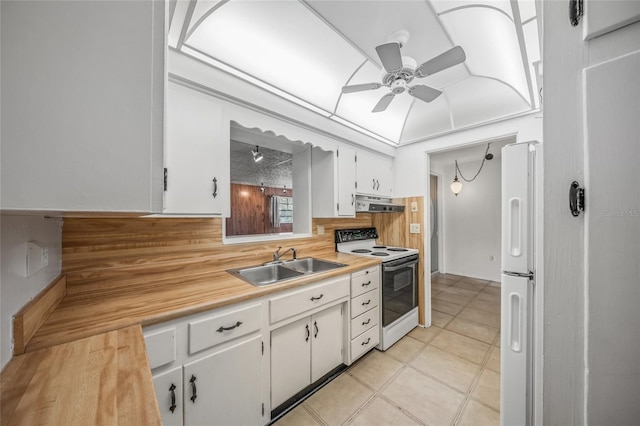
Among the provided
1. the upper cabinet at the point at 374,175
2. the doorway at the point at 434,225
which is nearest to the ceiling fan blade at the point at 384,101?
the upper cabinet at the point at 374,175

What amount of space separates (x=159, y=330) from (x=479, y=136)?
10.6 feet

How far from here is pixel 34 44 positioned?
0.50 m

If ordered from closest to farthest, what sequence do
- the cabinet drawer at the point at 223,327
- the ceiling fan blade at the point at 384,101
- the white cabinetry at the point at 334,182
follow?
the cabinet drawer at the point at 223,327
the ceiling fan blade at the point at 384,101
the white cabinetry at the point at 334,182

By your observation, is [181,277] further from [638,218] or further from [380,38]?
[380,38]

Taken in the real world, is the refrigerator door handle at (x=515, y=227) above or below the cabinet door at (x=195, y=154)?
below

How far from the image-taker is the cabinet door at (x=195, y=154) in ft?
4.75

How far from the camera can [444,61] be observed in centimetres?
139

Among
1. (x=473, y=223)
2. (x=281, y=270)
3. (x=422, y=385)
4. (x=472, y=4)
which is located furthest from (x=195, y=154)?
(x=473, y=223)

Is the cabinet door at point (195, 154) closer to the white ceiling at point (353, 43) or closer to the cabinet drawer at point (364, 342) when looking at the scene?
the white ceiling at point (353, 43)

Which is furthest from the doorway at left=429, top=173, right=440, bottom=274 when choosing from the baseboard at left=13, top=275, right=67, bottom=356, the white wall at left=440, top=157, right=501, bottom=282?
the baseboard at left=13, top=275, right=67, bottom=356

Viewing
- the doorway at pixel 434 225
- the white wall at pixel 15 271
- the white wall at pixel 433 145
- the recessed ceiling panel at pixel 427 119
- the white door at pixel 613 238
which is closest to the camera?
the white door at pixel 613 238

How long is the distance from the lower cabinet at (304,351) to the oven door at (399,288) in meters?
0.61

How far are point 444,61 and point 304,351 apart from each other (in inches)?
84.9

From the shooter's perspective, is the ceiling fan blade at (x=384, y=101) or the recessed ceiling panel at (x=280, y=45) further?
the ceiling fan blade at (x=384, y=101)
